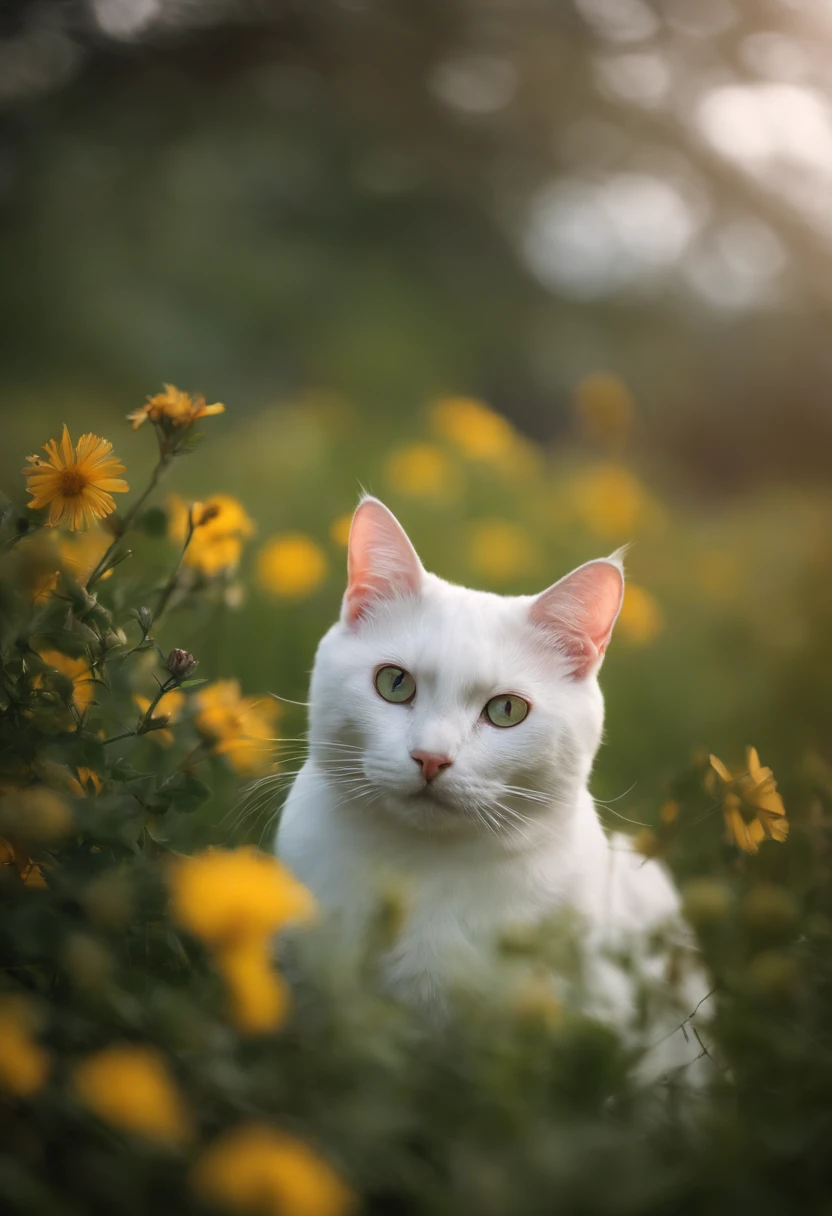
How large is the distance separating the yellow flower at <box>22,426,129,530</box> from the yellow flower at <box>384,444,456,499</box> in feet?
5.44

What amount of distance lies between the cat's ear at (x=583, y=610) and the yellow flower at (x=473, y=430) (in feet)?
4.92

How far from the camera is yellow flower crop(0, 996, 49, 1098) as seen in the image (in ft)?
2.16

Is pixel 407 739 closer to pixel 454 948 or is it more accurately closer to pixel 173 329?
pixel 454 948

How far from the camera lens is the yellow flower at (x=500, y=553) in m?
2.49

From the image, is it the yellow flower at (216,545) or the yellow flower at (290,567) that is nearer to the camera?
the yellow flower at (216,545)

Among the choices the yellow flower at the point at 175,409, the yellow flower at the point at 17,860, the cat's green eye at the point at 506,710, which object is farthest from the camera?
the cat's green eye at the point at 506,710

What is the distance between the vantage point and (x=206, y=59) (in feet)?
10.5

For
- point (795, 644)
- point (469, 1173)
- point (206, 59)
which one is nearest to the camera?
point (469, 1173)

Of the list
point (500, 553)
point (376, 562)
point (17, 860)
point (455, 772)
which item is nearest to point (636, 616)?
point (500, 553)

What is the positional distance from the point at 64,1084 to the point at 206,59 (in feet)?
11.0

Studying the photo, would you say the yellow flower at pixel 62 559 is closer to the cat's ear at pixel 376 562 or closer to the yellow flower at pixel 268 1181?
the cat's ear at pixel 376 562

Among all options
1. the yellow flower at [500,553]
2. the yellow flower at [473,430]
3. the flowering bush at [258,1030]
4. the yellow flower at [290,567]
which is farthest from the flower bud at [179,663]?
the yellow flower at [473,430]

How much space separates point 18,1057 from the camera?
660mm

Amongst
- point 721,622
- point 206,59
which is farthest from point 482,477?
point 206,59
